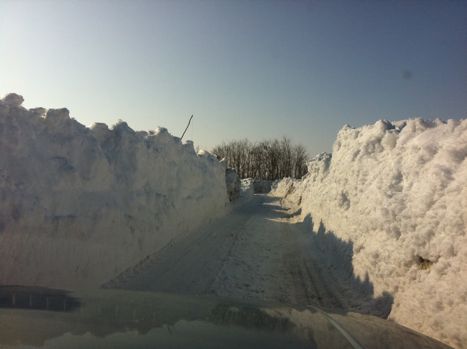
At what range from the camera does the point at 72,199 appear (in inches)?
327

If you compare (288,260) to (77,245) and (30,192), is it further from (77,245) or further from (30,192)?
(30,192)

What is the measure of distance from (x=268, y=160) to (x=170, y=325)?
8853 centimetres

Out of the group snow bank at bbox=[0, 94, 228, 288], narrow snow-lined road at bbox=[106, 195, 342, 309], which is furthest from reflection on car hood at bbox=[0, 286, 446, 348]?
narrow snow-lined road at bbox=[106, 195, 342, 309]

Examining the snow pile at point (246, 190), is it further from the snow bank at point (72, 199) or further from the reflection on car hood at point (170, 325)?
the reflection on car hood at point (170, 325)

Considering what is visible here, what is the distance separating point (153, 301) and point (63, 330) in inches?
54.9

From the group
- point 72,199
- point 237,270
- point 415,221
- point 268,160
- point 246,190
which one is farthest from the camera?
point 268,160

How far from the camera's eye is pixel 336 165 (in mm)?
15414

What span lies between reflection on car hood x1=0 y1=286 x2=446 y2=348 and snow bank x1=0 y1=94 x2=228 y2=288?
2847 mm

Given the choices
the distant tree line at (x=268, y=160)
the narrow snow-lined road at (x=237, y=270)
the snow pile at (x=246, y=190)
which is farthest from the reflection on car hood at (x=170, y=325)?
the distant tree line at (x=268, y=160)

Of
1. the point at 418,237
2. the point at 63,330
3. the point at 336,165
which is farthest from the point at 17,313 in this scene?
the point at 336,165

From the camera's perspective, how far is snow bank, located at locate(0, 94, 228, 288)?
7062mm

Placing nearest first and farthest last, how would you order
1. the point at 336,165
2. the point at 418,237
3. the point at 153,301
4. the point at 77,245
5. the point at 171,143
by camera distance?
the point at 153,301, the point at 418,237, the point at 77,245, the point at 171,143, the point at 336,165

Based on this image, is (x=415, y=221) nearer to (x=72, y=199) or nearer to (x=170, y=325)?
(x=170, y=325)

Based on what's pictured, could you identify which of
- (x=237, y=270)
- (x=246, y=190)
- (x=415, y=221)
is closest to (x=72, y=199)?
(x=237, y=270)
